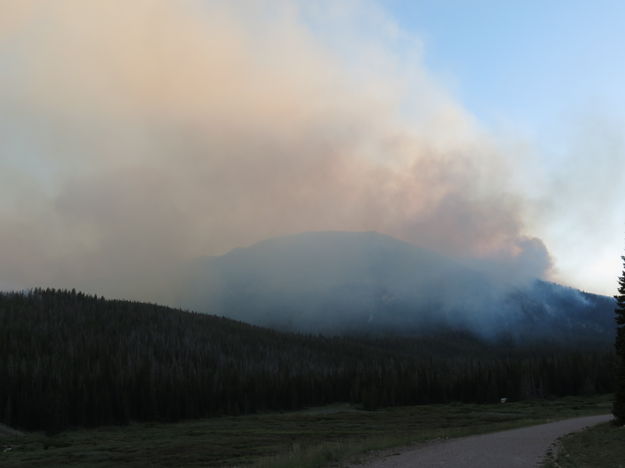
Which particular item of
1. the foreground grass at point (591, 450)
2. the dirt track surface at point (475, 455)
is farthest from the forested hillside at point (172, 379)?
the foreground grass at point (591, 450)

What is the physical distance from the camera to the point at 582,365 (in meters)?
149

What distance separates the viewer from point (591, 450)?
32.0 metres

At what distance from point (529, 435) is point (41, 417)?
9038cm

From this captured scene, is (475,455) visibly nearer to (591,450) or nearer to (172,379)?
(591,450)

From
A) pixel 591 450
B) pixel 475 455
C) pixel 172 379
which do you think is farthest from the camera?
pixel 172 379

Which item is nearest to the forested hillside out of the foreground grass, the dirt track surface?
the dirt track surface

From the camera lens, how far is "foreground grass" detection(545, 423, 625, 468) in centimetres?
2680

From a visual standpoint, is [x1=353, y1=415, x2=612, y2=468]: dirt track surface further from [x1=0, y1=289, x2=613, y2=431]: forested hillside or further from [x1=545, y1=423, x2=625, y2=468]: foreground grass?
[x1=0, y1=289, x2=613, y2=431]: forested hillside

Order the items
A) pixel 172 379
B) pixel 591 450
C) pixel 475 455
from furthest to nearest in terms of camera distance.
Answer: pixel 172 379 < pixel 591 450 < pixel 475 455

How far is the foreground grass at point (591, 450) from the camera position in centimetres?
2680

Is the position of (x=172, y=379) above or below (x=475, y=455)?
above

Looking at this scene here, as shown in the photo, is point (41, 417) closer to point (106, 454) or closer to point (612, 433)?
point (106, 454)

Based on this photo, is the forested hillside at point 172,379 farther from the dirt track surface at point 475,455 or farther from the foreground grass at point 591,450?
the foreground grass at point 591,450

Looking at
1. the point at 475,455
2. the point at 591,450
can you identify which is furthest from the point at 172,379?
the point at 591,450
